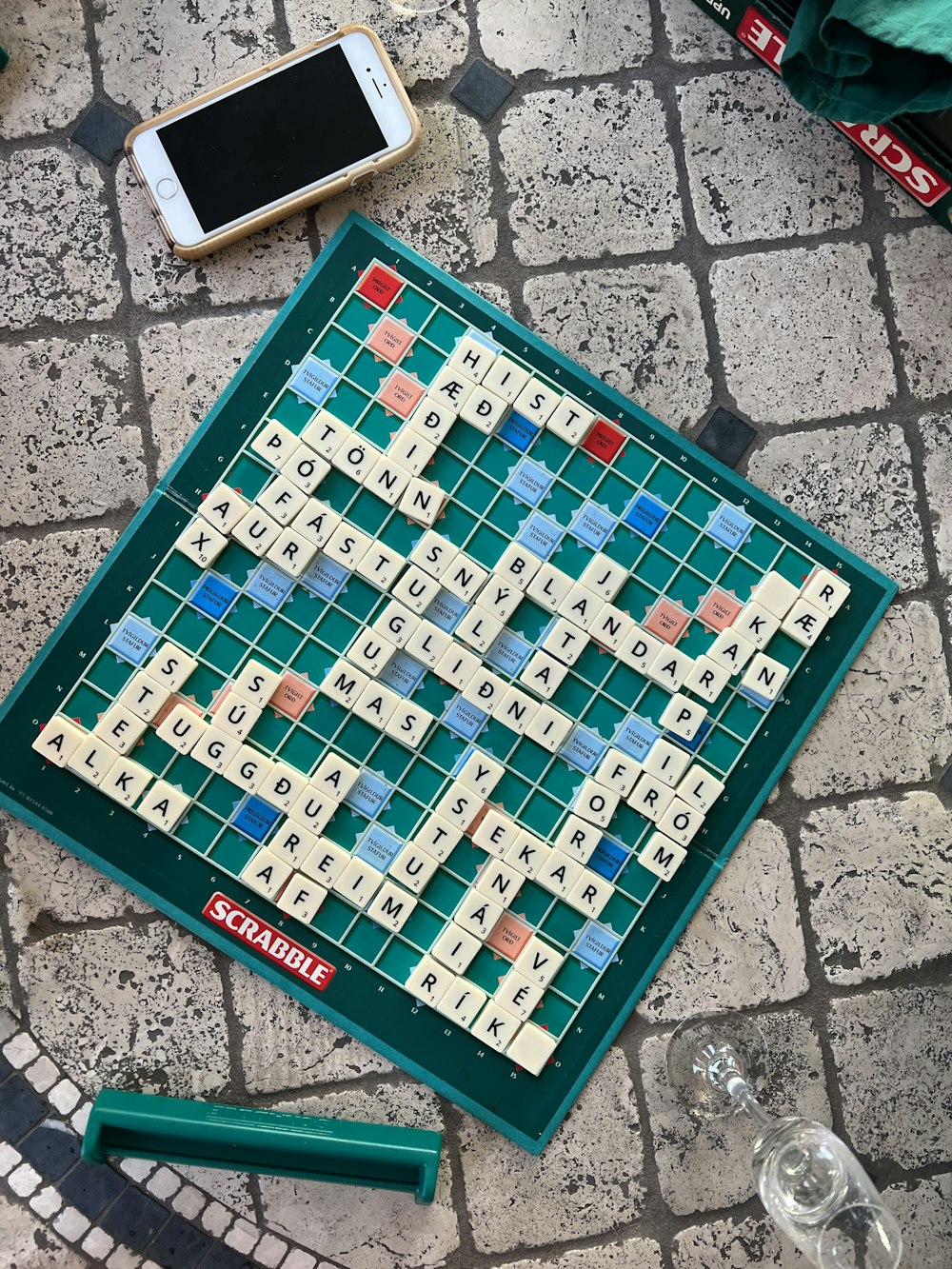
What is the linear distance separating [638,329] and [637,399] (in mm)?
142

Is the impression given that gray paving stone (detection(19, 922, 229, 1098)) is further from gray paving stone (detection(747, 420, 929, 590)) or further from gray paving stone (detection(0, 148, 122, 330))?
gray paving stone (detection(747, 420, 929, 590))

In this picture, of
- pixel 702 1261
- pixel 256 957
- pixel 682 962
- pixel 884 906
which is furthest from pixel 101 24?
pixel 702 1261

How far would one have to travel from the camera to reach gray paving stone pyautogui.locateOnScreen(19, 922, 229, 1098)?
2.01 meters

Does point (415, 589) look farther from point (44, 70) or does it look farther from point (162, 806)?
point (44, 70)

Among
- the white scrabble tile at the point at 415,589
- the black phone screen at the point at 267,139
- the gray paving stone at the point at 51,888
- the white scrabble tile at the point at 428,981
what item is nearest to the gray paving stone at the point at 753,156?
the black phone screen at the point at 267,139

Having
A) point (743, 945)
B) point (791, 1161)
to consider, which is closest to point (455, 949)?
point (743, 945)

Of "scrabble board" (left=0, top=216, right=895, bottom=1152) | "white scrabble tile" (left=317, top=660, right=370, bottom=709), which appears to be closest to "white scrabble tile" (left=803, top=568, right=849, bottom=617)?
"scrabble board" (left=0, top=216, right=895, bottom=1152)

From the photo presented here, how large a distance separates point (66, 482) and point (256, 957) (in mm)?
1004

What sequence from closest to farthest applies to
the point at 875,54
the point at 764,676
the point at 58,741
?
1. the point at 875,54
2. the point at 58,741
3. the point at 764,676

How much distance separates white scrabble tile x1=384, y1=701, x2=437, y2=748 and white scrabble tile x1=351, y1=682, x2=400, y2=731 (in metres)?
0.01

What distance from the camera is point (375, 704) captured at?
6.54 feet

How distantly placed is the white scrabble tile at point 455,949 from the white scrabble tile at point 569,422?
984mm

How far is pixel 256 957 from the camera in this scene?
2.00 m

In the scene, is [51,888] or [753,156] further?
[753,156]
